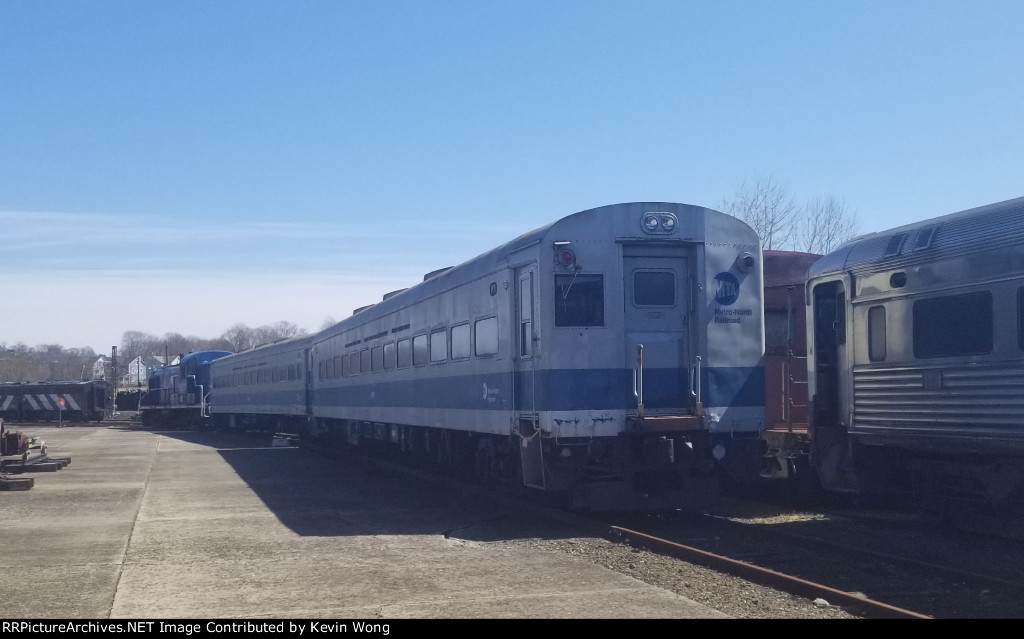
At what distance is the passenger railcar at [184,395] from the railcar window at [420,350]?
32.0 m

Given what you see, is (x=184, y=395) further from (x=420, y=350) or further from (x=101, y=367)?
(x=101, y=367)

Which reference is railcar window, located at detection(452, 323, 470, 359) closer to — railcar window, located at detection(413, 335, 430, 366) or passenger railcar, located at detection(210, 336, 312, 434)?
railcar window, located at detection(413, 335, 430, 366)

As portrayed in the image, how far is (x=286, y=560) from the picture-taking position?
30.0 feet

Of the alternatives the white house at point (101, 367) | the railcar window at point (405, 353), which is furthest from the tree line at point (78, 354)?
the railcar window at point (405, 353)

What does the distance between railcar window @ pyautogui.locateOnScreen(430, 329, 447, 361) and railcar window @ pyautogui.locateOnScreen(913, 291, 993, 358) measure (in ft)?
22.3

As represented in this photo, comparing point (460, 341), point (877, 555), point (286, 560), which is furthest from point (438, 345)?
point (877, 555)

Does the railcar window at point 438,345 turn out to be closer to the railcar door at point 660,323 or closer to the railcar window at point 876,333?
the railcar door at point 660,323

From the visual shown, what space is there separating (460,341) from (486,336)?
1199mm

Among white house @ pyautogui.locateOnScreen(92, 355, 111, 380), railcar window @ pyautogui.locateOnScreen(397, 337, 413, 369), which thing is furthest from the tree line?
railcar window @ pyautogui.locateOnScreen(397, 337, 413, 369)

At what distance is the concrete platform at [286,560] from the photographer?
7047 millimetres

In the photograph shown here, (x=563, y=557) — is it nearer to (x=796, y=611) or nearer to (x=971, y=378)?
(x=796, y=611)

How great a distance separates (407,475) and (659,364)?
25.3 feet

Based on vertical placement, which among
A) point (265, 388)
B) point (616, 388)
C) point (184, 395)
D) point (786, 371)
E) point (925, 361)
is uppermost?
point (925, 361)

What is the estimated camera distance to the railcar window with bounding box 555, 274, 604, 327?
10930mm
